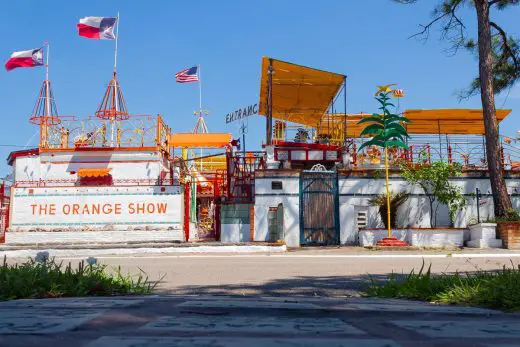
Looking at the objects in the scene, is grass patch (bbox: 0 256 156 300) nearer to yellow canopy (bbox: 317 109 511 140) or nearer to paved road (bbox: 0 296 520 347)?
paved road (bbox: 0 296 520 347)

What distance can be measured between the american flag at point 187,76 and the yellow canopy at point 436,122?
1211 centimetres

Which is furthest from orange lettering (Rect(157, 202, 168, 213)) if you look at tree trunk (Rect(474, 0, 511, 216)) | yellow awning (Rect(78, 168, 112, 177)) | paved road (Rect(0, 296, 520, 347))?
paved road (Rect(0, 296, 520, 347))

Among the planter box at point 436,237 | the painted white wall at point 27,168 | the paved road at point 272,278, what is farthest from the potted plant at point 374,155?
the painted white wall at point 27,168

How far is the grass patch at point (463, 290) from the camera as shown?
4.71 meters

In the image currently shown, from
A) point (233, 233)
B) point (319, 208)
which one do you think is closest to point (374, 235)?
point (319, 208)

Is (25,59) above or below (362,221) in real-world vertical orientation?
above

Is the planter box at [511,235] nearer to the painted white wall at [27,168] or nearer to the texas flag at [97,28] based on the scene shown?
the painted white wall at [27,168]

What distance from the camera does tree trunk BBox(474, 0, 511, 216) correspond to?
19156 millimetres

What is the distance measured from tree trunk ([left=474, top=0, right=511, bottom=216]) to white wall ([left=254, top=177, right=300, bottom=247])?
6.78 metres

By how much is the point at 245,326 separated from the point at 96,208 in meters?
22.5

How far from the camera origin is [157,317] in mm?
3416

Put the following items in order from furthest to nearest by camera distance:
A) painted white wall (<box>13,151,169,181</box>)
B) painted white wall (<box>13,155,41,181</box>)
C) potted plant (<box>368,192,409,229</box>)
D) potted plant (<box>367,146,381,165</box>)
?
painted white wall (<box>13,155,41,181</box>) → painted white wall (<box>13,151,169,181</box>) → potted plant (<box>367,146,381,165</box>) → potted plant (<box>368,192,409,229</box>)

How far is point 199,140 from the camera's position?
105 ft

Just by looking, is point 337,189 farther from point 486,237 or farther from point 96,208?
point 96,208
